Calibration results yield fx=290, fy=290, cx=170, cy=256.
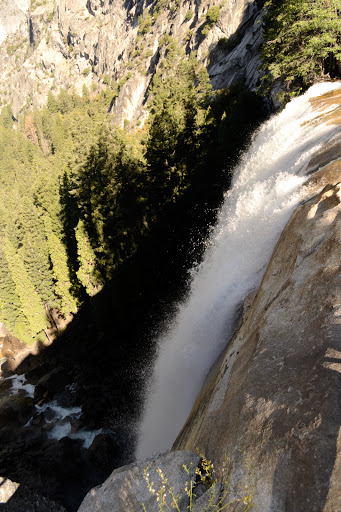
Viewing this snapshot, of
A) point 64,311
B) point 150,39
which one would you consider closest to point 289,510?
point 64,311

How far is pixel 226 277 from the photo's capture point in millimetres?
10547

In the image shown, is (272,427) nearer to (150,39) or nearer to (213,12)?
(213,12)

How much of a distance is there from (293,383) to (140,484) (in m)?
2.91

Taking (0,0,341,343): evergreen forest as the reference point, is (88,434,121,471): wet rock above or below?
below

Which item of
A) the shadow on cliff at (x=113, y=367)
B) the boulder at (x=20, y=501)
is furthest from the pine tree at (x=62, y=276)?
the boulder at (x=20, y=501)

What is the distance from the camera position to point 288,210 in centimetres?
813

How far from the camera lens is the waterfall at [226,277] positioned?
9.12 meters

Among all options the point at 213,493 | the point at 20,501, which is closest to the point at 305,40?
the point at 213,493

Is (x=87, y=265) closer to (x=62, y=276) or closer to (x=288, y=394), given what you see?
(x=62, y=276)

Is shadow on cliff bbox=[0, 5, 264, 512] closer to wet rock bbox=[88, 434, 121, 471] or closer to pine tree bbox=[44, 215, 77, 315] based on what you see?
wet rock bbox=[88, 434, 121, 471]

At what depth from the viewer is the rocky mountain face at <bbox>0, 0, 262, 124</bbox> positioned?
179 feet

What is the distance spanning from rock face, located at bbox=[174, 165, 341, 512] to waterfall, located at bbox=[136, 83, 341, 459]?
2.38 meters

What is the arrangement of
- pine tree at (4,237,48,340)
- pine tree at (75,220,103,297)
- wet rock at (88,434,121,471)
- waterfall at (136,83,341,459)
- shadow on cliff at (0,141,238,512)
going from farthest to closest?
pine tree at (4,237,48,340) → pine tree at (75,220,103,297) → wet rock at (88,434,121,471) → shadow on cliff at (0,141,238,512) → waterfall at (136,83,341,459)

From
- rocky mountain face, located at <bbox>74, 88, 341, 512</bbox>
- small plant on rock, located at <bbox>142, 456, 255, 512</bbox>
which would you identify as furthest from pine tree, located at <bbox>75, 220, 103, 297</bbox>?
small plant on rock, located at <bbox>142, 456, 255, 512</bbox>
